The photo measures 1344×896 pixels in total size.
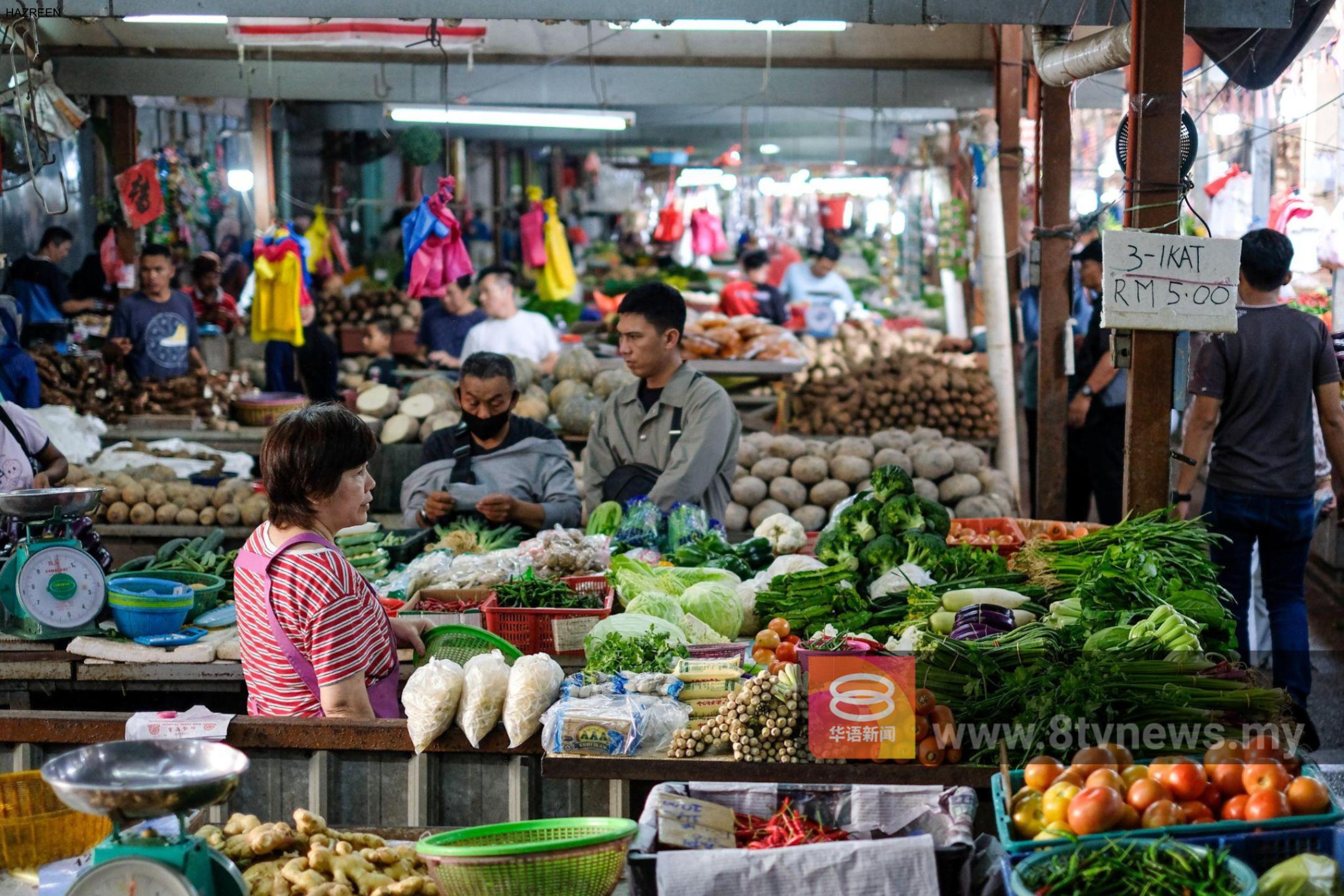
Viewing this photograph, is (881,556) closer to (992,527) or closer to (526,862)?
(992,527)

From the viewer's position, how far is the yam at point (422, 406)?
879cm

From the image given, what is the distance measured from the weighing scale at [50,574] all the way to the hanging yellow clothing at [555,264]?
7.80 meters

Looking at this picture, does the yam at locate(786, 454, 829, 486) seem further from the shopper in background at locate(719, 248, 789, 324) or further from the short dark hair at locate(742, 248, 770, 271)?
the short dark hair at locate(742, 248, 770, 271)

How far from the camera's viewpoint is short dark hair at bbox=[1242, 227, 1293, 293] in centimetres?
559

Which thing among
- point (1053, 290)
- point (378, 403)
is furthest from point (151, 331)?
point (1053, 290)

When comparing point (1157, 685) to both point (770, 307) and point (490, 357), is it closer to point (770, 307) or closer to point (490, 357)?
point (490, 357)

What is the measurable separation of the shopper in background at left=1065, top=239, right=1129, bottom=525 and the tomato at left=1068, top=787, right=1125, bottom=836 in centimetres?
563

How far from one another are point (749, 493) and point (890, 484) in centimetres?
229

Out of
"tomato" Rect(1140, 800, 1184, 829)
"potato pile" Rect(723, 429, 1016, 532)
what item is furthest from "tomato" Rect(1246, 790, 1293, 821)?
"potato pile" Rect(723, 429, 1016, 532)

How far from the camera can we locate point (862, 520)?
5.30 metres

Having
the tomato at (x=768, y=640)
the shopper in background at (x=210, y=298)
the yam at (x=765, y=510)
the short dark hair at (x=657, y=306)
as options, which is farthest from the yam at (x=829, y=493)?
the shopper in background at (x=210, y=298)

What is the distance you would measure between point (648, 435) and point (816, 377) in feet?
13.2

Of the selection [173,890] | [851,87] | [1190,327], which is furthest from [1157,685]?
[851,87]

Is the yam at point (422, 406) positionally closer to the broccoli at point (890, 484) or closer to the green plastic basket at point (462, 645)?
the broccoli at point (890, 484)
